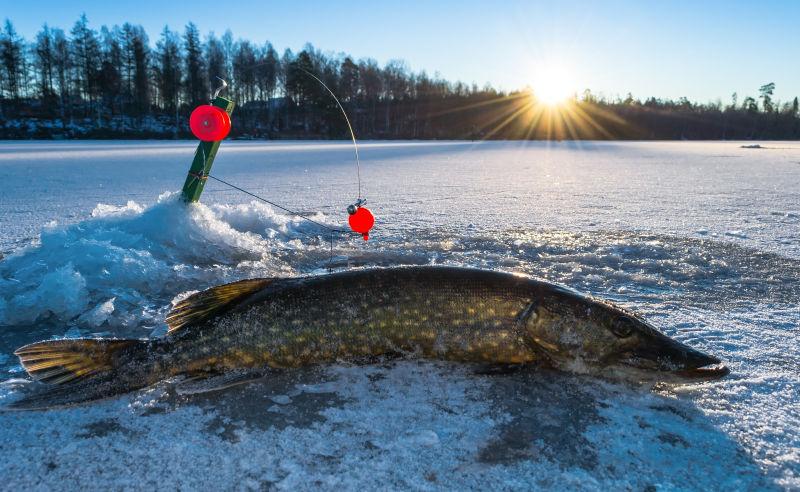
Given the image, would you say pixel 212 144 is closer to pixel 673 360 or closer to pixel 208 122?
pixel 208 122

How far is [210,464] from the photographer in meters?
1.63

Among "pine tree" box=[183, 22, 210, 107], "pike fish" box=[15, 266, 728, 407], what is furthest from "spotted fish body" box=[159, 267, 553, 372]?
"pine tree" box=[183, 22, 210, 107]

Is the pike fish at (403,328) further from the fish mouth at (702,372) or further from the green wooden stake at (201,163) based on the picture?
the green wooden stake at (201,163)

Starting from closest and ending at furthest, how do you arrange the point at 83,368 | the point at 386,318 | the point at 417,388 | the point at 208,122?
1. the point at 83,368
2. the point at 417,388
3. the point at 386,318
4. the point at 208,122

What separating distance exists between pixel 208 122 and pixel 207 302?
2.27 metres

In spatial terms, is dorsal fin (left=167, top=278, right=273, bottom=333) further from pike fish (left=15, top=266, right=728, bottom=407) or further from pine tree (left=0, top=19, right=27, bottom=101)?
pine tree (left=0, top=19, right=27, bottom=101)

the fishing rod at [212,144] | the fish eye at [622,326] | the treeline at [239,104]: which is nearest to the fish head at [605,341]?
the fish eye at [622,326]

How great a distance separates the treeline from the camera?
4709 centimetres

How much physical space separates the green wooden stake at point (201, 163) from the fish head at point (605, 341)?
329 cm

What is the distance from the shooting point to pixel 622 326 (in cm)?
211

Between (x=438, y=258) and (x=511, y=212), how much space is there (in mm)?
3012

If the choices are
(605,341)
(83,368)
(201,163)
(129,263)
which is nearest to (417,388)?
(605,341)

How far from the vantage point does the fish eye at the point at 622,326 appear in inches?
83.2

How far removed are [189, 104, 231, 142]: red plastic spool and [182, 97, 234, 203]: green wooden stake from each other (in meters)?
0.25
